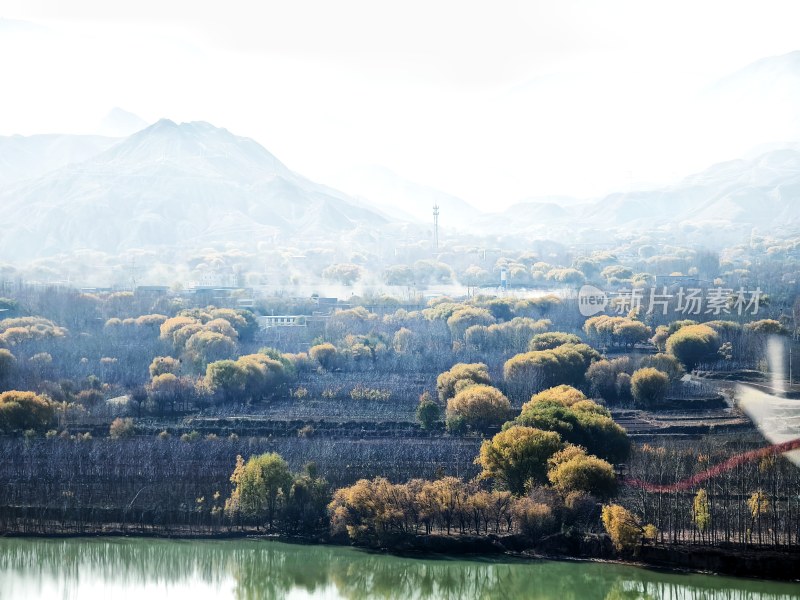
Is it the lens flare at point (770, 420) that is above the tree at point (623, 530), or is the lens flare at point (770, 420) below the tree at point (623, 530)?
above

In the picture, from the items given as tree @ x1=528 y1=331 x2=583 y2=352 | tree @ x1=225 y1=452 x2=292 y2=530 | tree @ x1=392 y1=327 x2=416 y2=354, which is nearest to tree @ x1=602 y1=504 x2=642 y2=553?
tree @ x1=225 y1=452 x2=292 y2=530

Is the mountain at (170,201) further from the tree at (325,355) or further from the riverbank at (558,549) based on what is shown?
the riverbank at (558,549)

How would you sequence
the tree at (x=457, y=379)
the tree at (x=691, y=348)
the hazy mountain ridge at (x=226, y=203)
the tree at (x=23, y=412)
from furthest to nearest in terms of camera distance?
the hazy mountain ridge at (x=226, y=203), the tree at (x=691, y=348), the tree at (x=457, y=379), the tree at (x=23, y=412)

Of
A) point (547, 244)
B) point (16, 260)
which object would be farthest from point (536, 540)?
point (547, 244)

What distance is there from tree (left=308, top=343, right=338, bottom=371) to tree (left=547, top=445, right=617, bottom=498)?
1289 cm

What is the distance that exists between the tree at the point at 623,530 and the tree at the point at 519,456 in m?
1.78

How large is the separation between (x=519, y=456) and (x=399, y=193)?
152 m

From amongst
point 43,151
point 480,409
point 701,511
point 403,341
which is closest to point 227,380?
point 480,409

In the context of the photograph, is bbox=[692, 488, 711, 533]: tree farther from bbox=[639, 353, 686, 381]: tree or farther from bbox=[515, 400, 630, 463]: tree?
bbox=[639, 353, 686, 381]: tree

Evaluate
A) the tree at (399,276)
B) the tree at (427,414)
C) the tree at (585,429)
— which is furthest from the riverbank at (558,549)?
the tree at (399,276)

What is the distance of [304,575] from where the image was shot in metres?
17.3

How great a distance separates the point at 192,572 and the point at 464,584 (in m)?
3.45

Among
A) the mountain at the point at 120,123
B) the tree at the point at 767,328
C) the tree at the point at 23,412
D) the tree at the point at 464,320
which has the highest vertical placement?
the mountain at the point at 120,123

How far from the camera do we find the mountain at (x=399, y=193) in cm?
15138
